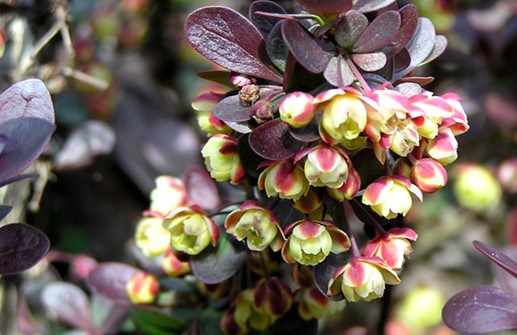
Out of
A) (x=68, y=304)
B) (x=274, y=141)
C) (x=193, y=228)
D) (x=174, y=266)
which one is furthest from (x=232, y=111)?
(x=68, y=304)

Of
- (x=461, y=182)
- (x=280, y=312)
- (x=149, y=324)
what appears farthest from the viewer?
(x=461, y=182)

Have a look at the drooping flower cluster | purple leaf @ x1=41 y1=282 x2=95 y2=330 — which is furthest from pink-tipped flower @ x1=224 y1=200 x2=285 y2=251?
purple leaf @ x1=41 y1=282 x2=95 y2=330

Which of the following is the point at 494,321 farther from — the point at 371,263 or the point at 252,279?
the point at 252,279

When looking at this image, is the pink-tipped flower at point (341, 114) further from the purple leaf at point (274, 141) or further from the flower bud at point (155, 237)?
the flower bud at point (155, 237)

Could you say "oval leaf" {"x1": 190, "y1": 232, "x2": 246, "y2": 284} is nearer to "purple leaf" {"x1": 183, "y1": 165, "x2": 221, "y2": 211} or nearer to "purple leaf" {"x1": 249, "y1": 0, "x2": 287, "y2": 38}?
"purple leaf" {"x1": 183, "y1": 165, "x2": 221, "y2": 211}

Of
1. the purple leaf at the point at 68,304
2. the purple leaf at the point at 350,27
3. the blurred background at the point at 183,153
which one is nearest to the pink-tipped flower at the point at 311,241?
the purple leaf at the point at 350,27

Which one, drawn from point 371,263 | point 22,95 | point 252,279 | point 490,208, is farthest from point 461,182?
point 22,95

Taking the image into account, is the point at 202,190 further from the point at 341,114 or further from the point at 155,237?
the point at 341,114
